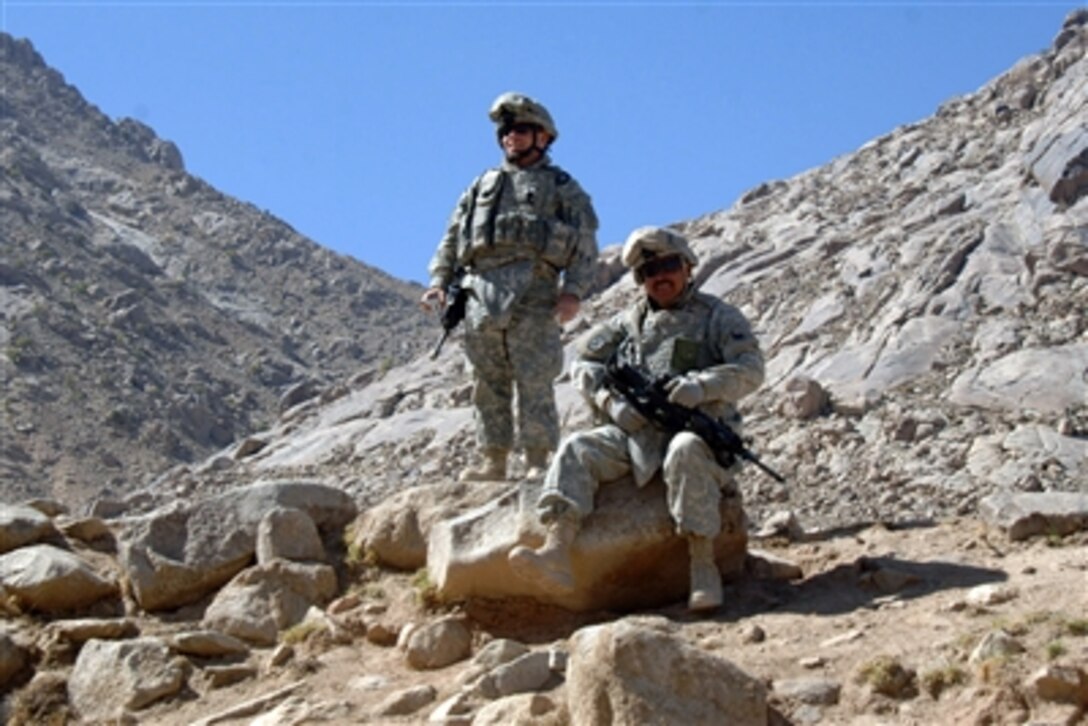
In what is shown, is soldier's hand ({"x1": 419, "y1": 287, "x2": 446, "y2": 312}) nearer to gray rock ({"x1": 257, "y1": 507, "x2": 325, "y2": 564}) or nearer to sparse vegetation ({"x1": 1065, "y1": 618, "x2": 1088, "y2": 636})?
gray rock ({"x1": 257, "y1": 507, "x2": 325, "y2": 564})

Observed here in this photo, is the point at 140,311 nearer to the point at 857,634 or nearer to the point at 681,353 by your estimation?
the point at 681,353

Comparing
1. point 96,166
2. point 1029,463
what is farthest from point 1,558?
point 96,166

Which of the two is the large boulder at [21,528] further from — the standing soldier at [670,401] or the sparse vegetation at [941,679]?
the sparse vegetation at [941,679]

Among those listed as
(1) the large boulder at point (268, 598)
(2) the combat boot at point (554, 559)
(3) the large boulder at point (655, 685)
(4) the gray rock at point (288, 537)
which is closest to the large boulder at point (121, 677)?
(1) the large boulder at point (268, 598)

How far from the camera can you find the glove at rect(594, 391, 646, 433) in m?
5.71

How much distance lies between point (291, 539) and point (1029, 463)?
18.6 feet

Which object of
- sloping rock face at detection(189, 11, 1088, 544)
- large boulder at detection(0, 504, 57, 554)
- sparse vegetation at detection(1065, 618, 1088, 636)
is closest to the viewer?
sparse vegetation at detection(1065, 618, 1088, 636)

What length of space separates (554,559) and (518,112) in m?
2.38

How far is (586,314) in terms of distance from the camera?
21125 mm

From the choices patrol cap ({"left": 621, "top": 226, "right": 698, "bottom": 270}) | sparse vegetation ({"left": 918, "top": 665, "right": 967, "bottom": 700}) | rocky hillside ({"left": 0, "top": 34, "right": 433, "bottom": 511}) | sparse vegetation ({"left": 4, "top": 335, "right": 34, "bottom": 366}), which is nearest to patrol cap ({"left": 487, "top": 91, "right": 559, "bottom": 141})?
patrol cap ({"left": 621, "top": 226, "right": 698, "bottom": 270})

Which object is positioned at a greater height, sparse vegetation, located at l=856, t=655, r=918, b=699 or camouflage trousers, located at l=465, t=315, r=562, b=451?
camouflage trousers, located at l=465, t=315, r=562, b=451

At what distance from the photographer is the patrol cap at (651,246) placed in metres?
5.89

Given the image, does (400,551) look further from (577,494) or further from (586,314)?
(586,314)

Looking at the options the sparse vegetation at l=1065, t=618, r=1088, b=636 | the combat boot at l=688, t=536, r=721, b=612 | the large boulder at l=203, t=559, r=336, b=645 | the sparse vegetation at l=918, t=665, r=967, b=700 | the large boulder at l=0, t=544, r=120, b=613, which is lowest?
the sparse vegetation at l=918, t=665, r=967, b=700
